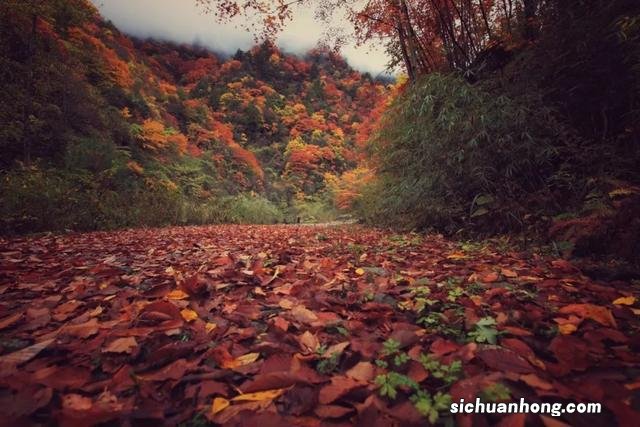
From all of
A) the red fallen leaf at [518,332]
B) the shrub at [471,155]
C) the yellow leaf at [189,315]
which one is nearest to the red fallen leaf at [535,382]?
the red fallen leaf at [518,332]

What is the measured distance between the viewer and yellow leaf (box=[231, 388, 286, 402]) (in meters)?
0.99

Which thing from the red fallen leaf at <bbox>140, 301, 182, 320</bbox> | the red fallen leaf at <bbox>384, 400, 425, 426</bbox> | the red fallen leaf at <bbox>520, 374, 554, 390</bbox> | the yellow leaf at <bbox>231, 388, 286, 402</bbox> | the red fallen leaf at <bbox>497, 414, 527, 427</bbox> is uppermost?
the red fallen leaf at <bbox>140, 301, 182, 320</bbox>

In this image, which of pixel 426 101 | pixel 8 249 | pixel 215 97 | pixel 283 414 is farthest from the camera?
pixel 215 97

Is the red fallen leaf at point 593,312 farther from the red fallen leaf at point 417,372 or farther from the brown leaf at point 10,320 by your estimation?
the brown leaf at point 10,320

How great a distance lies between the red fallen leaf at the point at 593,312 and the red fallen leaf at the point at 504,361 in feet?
1.76

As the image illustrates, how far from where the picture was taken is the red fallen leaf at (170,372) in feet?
3.57

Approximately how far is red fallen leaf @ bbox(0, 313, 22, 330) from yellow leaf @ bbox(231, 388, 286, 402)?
3.84ft

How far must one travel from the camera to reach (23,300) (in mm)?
1804

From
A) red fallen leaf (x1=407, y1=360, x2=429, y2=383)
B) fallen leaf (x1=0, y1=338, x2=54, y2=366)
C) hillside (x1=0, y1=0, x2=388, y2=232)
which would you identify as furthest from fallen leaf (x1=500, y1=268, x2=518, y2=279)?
hillside (x1=0, y1=0, x2=388, y2=232)

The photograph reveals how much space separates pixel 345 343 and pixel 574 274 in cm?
169

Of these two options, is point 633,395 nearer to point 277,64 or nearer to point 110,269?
point 110,269

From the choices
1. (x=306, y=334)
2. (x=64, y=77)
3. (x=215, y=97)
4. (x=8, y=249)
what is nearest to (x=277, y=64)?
(x=215, y=97)

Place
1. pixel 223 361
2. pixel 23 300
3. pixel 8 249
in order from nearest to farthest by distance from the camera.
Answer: pixel 223 361
pixel 23 300
pixel 8 249

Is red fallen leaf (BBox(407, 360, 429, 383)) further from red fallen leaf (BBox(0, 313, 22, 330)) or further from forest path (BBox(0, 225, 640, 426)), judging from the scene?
red fallen leaf (BBox(0, 313, 22, 330))
